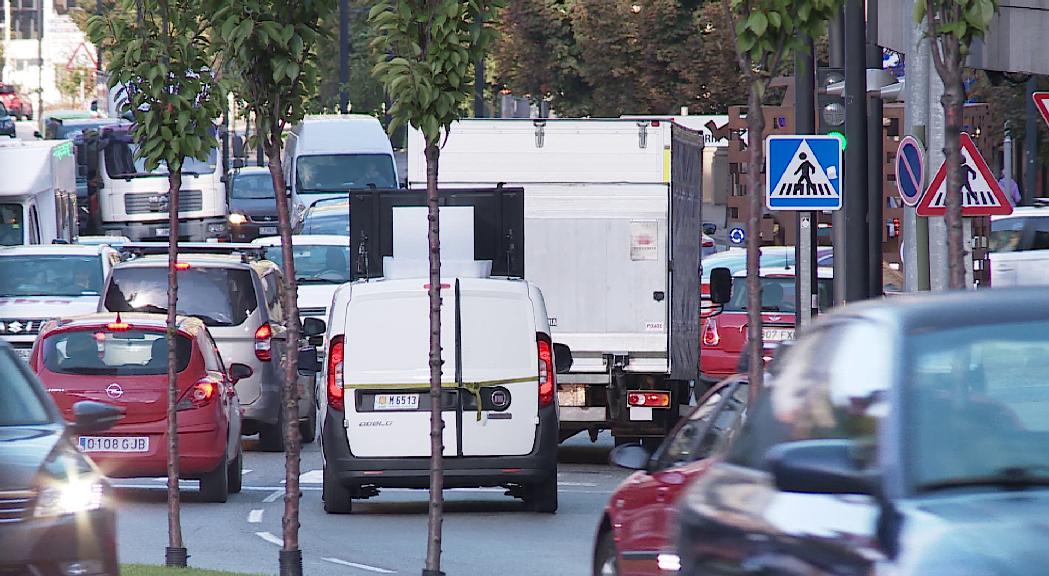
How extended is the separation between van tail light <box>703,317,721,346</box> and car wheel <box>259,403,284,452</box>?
5.29 meters

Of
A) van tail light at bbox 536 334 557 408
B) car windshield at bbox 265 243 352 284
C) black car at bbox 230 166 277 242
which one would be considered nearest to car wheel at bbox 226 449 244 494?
van tail light at bbox 536 334 557 408

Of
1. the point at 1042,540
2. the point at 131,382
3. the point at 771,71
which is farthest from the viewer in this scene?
the point at 131,382

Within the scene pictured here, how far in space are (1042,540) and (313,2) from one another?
25.2 ft

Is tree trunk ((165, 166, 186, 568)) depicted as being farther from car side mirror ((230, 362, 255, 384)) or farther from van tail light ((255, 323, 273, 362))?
van tail light ((255, 323, 273, 362))

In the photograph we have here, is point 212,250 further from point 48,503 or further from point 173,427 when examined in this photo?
point 48,503

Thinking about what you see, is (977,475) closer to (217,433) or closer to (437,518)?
(437,518)

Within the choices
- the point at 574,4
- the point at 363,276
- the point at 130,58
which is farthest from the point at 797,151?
the point at 574,4

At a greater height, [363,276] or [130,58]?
[130,58]

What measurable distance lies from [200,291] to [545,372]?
5820 mm

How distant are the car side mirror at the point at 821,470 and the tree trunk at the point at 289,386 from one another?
6418 mm

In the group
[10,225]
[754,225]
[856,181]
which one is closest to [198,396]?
[754,225]

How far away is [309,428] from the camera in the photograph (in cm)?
2289

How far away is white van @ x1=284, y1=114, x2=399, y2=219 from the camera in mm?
42031

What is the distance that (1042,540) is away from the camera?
199 inches
